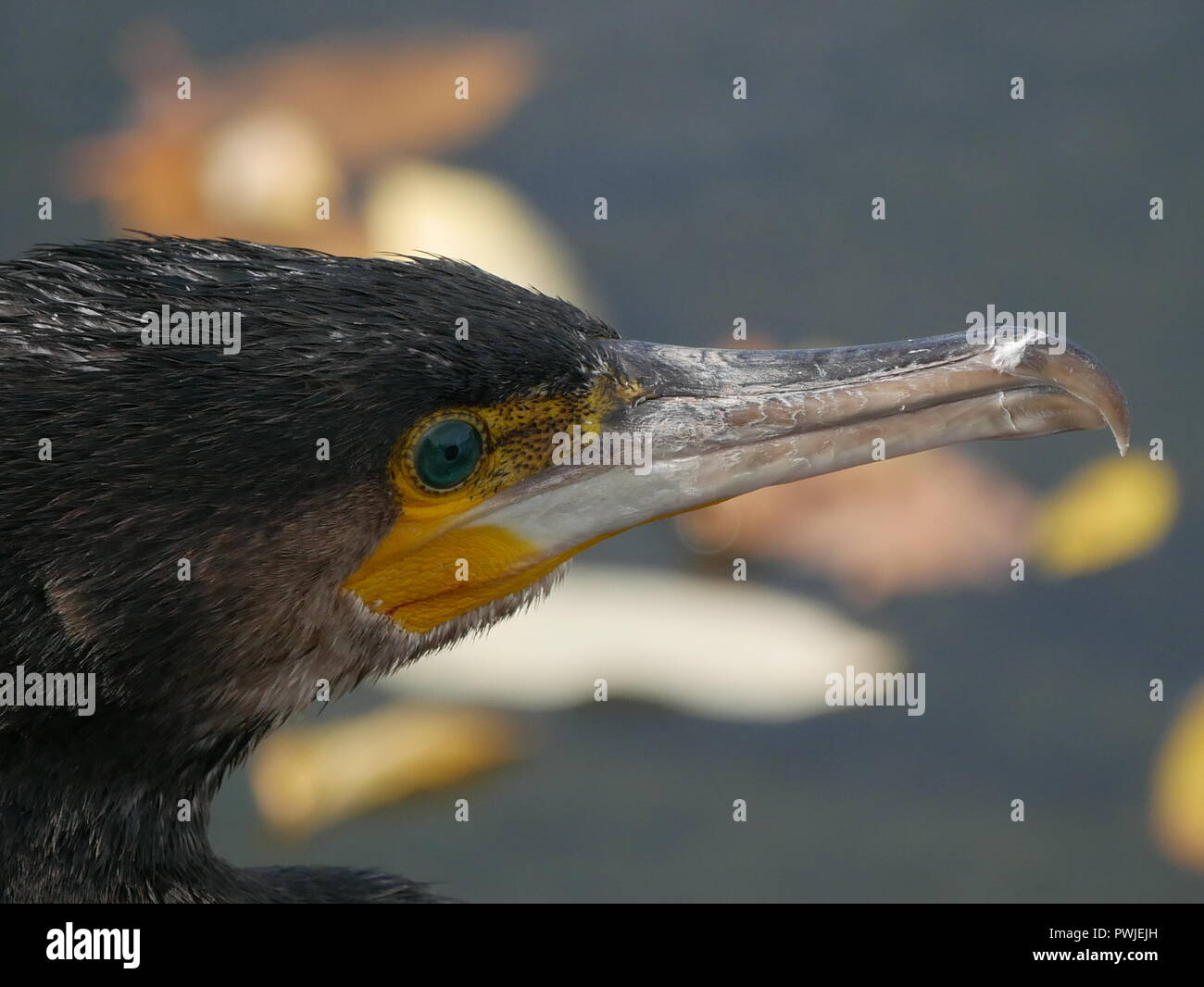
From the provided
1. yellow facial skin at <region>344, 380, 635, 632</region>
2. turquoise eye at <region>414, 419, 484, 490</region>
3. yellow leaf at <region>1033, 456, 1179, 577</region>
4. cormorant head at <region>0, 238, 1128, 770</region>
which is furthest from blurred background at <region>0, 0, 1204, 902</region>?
turquoise eye at <region>414, 419, 484, 490</region>

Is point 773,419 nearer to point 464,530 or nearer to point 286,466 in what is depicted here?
point 464,530

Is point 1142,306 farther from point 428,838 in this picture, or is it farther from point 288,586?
point 288,586

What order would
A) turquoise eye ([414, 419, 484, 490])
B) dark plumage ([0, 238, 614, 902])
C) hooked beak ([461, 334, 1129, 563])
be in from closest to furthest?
1. dark plumage ([0, 238, 614, 902])
2. turquoise eye ([414, 419, 484, 490])
3. hooked beak ([461, 334, 1129, 563])

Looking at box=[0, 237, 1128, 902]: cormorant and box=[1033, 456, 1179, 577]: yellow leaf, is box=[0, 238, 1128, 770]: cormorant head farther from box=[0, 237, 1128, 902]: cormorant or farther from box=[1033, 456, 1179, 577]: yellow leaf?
box=[1033, 456, 1179, 577]: yellow leaf

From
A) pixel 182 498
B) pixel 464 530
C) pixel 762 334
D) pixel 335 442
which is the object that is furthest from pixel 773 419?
pixel 762 334

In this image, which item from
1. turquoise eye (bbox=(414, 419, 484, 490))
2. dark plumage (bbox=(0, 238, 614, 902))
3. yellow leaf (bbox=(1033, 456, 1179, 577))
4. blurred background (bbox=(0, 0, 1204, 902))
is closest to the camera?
dark plumage (bbox=(0, 238, 614, 902))

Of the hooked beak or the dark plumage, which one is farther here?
the hooked beak
